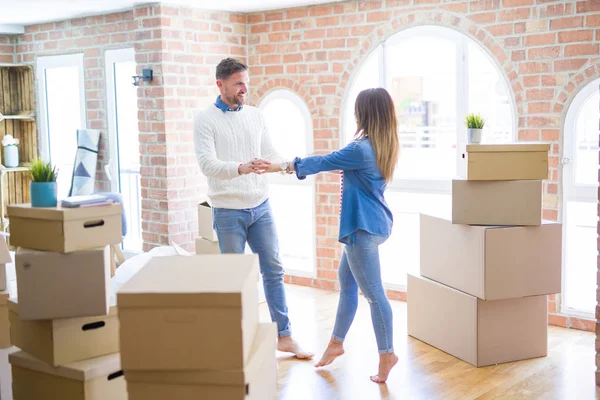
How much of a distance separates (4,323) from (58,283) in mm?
764

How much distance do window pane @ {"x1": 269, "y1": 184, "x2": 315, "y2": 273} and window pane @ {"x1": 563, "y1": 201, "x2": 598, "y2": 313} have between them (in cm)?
198

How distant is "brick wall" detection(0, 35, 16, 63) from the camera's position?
696cm

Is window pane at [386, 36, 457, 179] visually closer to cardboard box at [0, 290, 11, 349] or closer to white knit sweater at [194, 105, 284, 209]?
white knit sweater at [194, 105, 284, 209]

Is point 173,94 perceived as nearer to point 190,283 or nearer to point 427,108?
point 427,108

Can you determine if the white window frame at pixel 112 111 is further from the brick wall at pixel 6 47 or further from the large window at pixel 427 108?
the large window at pixel 427 108

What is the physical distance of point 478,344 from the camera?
13.1 ft

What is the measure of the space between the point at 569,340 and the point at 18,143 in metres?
5.20

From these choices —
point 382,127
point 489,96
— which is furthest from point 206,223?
point 489,96

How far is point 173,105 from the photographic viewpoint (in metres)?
5.55

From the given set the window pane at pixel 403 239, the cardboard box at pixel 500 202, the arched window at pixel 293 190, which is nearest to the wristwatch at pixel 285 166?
the cardboard box at pixel 500 202

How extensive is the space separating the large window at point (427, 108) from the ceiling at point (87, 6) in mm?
708

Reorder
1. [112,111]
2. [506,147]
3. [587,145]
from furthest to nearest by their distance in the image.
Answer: [112,111] < [587,145] < [506,147]

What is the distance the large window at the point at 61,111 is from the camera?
6.67 meters

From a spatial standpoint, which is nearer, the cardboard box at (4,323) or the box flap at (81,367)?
the box flap at (81,367)
